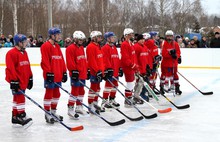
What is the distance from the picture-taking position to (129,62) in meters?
6.21

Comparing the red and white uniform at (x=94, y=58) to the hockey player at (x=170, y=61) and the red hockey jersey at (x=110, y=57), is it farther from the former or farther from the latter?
the hockey player at (x=170, y=61)

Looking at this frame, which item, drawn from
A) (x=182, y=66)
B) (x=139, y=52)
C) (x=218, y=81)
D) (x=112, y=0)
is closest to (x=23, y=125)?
(x=139, y=52)

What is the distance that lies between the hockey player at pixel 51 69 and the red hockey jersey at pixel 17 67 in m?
0.24

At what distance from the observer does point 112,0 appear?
88.5 feet

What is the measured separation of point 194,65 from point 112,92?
21.5 ft

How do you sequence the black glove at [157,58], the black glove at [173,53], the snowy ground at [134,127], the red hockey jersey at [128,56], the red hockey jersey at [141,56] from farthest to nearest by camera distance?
the black glove at [173,53] → the black glove at [157,58] → the red hockey jersey at [141,56] → the red hockey jersey at [128,56] → the snowy ground at [134,127]

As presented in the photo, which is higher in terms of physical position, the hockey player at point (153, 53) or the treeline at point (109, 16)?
the treeline at point (109, 16)

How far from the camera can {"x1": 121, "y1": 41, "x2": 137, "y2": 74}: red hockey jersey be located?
6.24 metres

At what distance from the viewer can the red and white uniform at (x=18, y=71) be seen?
4.72m

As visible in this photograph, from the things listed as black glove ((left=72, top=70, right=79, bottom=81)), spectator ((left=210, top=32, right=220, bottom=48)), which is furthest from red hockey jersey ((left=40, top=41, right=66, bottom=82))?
spectator ((left=210, top=32, right=220, bottom=48))

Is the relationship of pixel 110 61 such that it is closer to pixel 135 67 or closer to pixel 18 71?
pixel 135 67

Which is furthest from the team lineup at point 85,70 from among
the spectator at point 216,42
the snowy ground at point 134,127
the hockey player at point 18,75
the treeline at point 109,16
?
the treeline at point 109,16

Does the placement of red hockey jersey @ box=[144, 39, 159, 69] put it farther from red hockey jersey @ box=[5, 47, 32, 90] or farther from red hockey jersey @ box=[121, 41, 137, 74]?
red hockey jersey @ box=[5, 47, 32, 90]

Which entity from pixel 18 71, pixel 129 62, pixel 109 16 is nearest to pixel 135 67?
pixel 129 62
